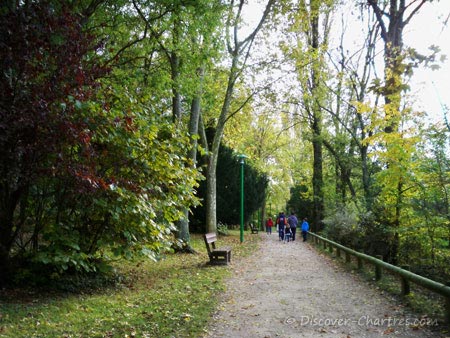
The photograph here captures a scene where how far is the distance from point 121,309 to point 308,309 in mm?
3394

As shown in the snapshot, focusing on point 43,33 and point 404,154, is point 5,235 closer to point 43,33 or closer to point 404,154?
point 43,33

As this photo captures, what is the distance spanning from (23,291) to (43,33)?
4.59 metres

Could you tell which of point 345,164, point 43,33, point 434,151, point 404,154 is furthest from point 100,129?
point 345,164

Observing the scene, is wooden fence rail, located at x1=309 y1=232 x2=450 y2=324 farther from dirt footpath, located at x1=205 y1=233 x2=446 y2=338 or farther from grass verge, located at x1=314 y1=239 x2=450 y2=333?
dirt footpath, located at x1=205 y1=233 x2=446 y2=338

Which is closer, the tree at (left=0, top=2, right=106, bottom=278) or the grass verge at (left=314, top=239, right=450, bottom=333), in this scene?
the tree at (left=0, top=2, right=106, bottom=278)

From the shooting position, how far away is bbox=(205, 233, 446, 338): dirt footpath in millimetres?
5727

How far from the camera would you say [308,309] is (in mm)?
6926

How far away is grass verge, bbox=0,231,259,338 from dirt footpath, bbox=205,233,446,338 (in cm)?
48

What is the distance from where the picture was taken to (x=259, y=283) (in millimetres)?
9523

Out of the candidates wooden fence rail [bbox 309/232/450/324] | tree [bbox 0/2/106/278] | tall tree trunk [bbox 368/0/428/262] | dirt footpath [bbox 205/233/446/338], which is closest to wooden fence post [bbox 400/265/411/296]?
wooden fence rail [bbox 309/232/450/324]

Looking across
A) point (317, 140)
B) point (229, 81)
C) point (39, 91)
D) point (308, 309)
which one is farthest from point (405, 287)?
point (317, 140)

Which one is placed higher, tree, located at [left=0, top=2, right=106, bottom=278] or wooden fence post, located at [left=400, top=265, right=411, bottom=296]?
tree, located at [left=0, top=2, right=106, bottom=278]

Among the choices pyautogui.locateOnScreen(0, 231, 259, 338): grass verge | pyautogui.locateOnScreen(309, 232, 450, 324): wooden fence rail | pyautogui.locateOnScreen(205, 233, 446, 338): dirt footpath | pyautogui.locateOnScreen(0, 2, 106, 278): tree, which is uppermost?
pyautogui.locateOnScreen(0, 2, 106, 278): tree

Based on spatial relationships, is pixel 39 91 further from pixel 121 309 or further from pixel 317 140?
pixel 317 140
